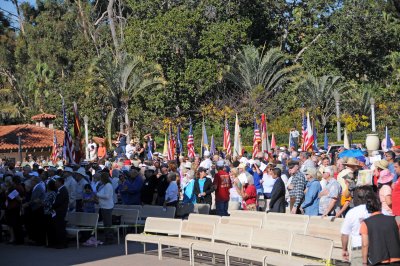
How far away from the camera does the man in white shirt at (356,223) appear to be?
32.1 ft

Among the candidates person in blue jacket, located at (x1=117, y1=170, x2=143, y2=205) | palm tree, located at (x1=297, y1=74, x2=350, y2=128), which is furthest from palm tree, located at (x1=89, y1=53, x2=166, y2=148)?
person in blue jacket, located at (x1=117, y1=170, x2=143, y2=205)

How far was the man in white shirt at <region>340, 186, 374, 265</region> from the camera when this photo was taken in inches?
385

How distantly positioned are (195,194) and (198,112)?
108 feet

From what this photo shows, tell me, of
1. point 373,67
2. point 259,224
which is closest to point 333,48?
point 373,67

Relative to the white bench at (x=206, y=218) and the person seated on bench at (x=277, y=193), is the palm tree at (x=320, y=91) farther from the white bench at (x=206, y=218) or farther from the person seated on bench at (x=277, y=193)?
the white bench at (x=206, y=218)

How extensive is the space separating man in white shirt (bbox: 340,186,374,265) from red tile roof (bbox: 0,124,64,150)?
41.0 meters

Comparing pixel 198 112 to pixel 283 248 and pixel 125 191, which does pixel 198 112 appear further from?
pixel 283 248

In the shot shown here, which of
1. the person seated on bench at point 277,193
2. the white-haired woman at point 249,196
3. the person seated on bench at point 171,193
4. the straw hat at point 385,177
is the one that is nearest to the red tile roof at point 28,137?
the person seated on bench at point 171,193

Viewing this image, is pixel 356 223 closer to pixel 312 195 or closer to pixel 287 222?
pixel 287 222

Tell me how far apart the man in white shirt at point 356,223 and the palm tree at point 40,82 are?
179ft

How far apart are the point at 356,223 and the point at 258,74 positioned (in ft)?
133

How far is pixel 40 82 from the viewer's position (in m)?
66.4

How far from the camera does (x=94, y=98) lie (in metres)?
51.1

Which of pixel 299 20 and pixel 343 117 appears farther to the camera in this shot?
pixel 299 20
